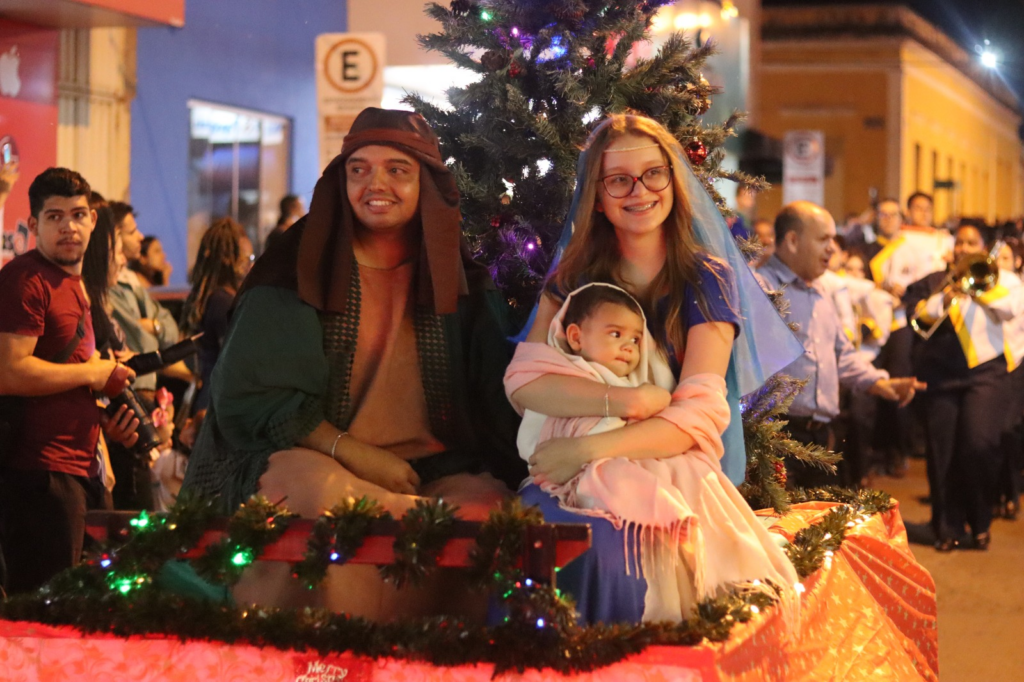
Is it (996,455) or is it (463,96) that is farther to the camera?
(996,455)

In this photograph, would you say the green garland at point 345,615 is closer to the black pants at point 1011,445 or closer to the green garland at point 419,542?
the green garland at point 419,542

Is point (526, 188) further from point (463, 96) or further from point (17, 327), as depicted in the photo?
point (17, 327)

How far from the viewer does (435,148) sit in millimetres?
4148

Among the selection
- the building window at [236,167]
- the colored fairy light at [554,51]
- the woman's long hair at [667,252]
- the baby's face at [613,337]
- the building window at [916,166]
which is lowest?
the baby's face at [613,337]

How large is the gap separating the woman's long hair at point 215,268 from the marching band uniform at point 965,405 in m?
4.64

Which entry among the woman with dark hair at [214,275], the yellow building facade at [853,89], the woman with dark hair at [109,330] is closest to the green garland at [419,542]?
the woman with dark hair at [109,330]

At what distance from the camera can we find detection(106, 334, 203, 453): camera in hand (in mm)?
5254

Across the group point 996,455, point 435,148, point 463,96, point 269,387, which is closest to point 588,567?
point 269,387

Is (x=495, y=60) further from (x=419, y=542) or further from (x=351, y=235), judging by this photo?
(x=419, y=542)

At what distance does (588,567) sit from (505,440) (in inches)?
31.5

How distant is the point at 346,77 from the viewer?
9156 millimetres

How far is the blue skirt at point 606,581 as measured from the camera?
3455 mm

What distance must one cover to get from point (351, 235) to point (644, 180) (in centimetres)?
93

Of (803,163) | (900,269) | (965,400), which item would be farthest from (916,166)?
(965,400)
